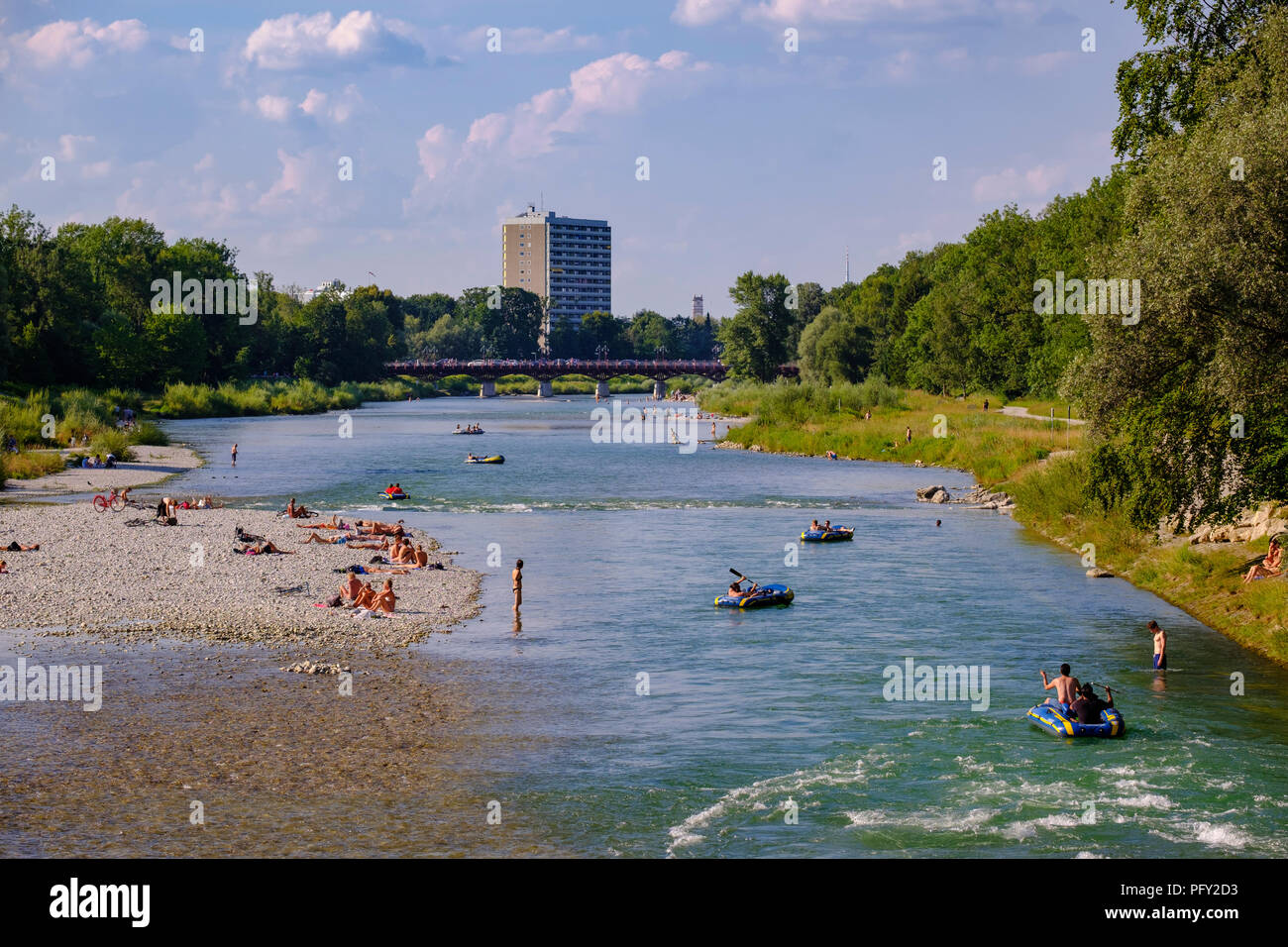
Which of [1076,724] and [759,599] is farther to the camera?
[759,599]

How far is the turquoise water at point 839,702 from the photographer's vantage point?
22.0 metres

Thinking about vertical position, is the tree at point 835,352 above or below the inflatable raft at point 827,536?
above

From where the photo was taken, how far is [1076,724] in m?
26.9

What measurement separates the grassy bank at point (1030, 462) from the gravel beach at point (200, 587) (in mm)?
24856

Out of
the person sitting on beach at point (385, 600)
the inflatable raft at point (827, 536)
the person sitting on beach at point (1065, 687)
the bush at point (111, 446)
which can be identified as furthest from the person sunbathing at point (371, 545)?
the bush at point (111, 446)

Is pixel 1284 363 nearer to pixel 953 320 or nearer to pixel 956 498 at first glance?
pixel 956 498

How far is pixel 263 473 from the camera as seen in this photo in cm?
8750

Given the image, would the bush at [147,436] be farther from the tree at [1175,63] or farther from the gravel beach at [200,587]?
the tree at [1175,63]

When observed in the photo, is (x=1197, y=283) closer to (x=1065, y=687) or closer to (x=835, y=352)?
(x=1065, y=687)

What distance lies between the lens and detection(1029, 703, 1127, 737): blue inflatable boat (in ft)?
88.0

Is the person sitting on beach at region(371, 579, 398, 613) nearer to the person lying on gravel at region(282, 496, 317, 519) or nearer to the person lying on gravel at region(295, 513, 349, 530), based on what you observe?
the person lying on gravel at region(295, 513, 349, 530)

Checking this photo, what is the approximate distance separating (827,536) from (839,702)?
26.9 meters

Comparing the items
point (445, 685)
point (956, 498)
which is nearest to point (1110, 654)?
point (445, 685)

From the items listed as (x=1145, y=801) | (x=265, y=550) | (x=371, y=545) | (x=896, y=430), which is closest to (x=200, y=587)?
(x=265, y=550)
